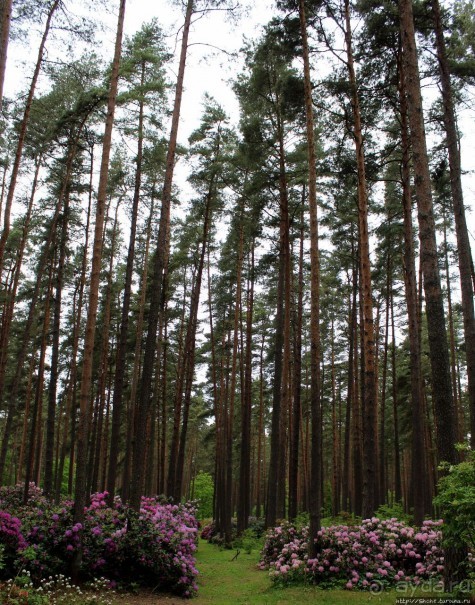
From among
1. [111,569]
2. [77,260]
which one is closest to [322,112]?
[111,569]

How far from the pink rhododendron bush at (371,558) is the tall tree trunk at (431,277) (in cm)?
271

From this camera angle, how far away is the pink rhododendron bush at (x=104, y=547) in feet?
25.3

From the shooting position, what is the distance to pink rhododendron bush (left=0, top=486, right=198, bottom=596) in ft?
25.3

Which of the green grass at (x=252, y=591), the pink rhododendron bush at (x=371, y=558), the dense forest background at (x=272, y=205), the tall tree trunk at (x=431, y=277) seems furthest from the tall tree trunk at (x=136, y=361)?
the tall tree trunk at (x=431, y=277)

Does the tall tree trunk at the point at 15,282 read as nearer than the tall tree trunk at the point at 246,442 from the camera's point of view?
Yes

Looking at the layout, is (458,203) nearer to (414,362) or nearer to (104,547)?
(414,362)

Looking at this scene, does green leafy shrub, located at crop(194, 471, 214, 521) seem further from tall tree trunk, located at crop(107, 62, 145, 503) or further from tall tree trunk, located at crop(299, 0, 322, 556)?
tall tree trunk, located at crop(299, 0, 322, 556)

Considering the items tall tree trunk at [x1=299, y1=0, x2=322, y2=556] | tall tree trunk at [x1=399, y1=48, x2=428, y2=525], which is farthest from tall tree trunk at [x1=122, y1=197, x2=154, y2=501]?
tall tree trunk at [x1=399, y1=48, x2=428, y2=525]

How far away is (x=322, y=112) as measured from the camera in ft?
42.2

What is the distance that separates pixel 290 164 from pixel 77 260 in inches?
454

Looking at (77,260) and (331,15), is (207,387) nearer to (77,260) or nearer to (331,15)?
(77,260)

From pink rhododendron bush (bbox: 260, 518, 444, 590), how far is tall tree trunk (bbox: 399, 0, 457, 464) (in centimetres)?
271

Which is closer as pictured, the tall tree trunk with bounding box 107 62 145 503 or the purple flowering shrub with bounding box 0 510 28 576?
the purple flowering shrub with bounding box 0 510 28 576

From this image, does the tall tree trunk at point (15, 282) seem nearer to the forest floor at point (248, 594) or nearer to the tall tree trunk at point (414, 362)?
the forest floor at point (248, 594)
